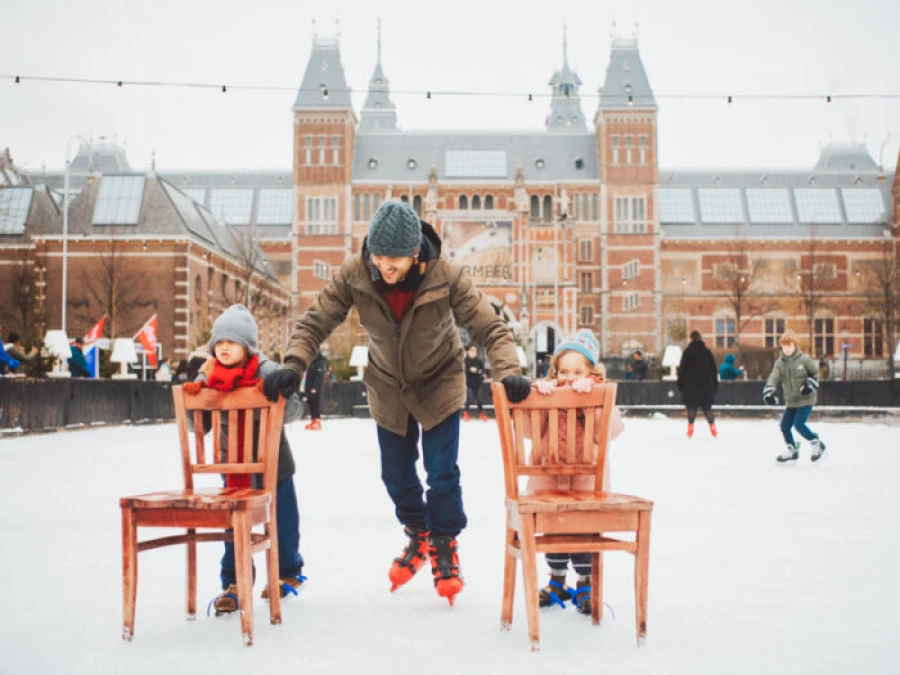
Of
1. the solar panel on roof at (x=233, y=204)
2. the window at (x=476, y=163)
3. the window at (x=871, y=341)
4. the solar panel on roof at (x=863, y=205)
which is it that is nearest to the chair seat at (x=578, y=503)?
the window at (x=476, y=163)

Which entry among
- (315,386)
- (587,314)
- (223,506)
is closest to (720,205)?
(587,314)

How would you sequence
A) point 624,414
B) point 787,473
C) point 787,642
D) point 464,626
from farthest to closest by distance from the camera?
point 624,414 < point 787,473 < point 464,626 < point 787,642

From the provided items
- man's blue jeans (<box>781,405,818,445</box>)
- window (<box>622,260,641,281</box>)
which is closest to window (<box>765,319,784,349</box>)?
window (<box>622,260,641,281</box>)

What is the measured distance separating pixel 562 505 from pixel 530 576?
21cm

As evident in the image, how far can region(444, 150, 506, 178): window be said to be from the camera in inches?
1859

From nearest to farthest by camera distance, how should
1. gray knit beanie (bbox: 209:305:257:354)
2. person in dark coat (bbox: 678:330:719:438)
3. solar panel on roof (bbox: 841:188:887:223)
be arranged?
gray knit beanie (bbox: 209:305:257:354) → person in dark coat (bbox: 678:330:719:438) → solar panel on roof (bbox: 841:188:887:223)

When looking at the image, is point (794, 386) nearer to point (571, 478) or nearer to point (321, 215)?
point (571, 478)

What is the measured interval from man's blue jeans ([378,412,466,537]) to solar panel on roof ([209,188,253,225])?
4930 centimetres

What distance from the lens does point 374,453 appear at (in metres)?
9.19

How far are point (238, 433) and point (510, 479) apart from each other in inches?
34.2

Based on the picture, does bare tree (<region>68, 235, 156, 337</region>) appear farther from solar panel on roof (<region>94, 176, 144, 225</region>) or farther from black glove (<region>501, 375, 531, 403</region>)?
black glove (<region>501, 375, 531, 403</region>)

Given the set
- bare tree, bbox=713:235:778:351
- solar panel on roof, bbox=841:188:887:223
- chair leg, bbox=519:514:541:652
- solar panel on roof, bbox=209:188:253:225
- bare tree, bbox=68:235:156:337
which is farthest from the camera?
solar panel on roof, bbox=209:188:253:225

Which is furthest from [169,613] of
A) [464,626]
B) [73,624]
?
[464,626]

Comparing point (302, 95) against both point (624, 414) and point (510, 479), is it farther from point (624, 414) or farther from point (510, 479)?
point (510, 479)
